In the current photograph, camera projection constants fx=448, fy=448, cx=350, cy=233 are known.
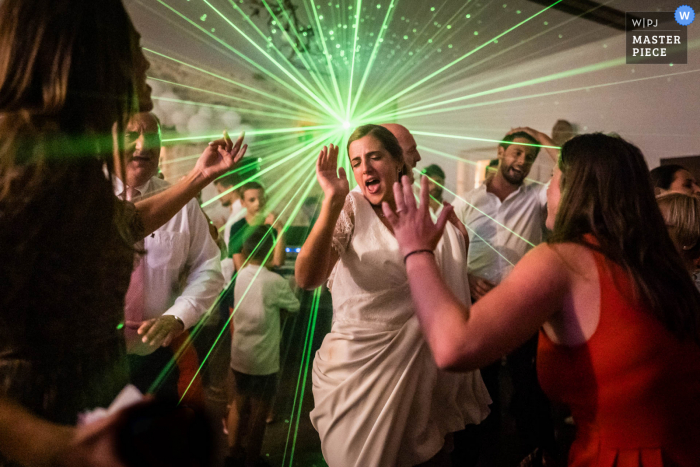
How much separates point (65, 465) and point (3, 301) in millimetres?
331

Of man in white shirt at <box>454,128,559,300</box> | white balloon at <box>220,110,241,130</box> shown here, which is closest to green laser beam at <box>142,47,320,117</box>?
white balloon at <box>220,110,241,130</box>

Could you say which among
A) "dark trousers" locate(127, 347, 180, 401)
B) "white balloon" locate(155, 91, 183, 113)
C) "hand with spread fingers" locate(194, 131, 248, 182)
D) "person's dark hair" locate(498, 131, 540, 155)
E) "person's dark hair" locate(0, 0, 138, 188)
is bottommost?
"dark trousers" locate(127, 347, 180, 401)

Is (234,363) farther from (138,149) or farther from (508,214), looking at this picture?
(508,214)

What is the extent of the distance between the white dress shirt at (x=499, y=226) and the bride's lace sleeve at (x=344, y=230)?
1.79m

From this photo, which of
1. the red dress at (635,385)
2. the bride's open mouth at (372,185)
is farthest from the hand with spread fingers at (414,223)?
the bride's open mouth at (372,185)

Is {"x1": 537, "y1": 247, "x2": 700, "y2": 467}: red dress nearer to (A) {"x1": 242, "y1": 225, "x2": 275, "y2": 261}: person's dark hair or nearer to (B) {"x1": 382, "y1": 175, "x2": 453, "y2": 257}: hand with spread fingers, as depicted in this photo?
(B) {"x1": 382, "y1": 175, "x2": 453, "y2": 257}: hand with spread fingers

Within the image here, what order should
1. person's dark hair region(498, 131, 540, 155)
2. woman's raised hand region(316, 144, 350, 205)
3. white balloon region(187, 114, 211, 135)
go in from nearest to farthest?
1. woman's raised hand region(316, 144, 350, 205)
2. person's dark hair region(498, 131, 540, 155)
3. white balloon region(187, 114, 211, 135)

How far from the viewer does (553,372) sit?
1.26 meters

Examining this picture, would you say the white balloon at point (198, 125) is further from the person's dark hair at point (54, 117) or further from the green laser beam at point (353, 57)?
the person's dark hair at point (54, 117)

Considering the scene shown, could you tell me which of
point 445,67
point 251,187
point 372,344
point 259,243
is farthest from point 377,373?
point 445,67

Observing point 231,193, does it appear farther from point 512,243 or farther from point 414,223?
point 414,223

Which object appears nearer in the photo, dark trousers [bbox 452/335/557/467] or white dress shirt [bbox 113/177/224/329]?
white dress shirt [bbox 113/177/224/329]

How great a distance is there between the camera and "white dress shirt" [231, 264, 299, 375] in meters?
3.16

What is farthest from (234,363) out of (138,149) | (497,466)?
(497,466)
